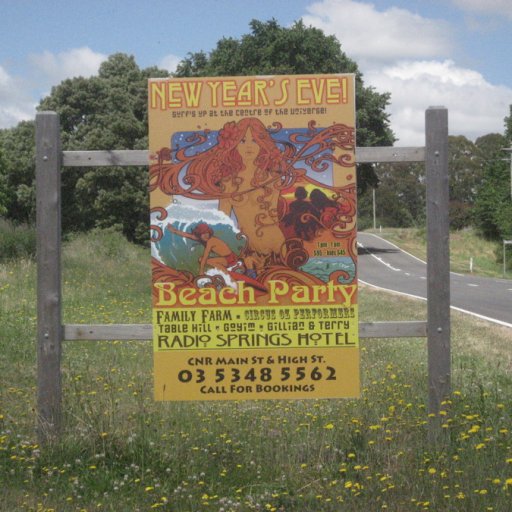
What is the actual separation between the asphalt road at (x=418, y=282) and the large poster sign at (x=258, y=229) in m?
12.6

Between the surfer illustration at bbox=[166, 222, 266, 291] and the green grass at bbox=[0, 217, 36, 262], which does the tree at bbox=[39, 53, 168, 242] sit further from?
the surfer illustration at bbox=[166, 222, 266, 291]

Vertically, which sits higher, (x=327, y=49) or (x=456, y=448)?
(x=327, y=49)

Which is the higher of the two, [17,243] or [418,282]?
[17,243]

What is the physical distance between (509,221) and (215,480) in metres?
59.3

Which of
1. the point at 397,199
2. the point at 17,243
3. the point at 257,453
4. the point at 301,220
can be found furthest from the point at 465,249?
the point at 257,453

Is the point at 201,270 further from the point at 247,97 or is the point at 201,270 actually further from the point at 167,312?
the point at 247,97

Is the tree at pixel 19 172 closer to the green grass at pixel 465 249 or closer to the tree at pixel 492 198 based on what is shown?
the green grass at pixel 465 249

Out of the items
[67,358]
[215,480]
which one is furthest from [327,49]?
[215,480]

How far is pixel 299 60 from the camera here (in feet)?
196

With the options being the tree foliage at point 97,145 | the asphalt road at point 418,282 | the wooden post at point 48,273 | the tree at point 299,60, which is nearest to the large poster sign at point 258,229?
the wooden post at point 48,273

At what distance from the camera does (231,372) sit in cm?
577

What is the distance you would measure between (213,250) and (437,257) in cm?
139

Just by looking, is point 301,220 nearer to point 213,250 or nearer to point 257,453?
point 213,250

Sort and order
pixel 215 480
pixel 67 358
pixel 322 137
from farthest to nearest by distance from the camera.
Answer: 1. pixel 67 358
2. pixel 322 137
3. pixel 215 480
